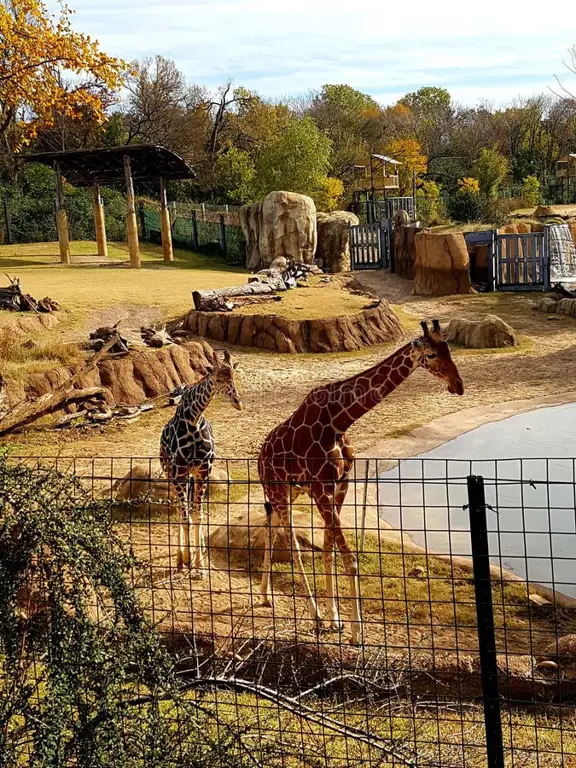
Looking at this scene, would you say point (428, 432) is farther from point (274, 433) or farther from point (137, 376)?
point (274, 433)

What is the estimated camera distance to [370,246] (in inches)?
1224

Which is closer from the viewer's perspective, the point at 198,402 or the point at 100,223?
the point at 198,402

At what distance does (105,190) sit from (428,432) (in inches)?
1122

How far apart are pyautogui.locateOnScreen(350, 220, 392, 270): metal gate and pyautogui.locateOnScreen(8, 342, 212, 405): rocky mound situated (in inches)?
635

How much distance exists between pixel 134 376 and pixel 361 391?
794 cm

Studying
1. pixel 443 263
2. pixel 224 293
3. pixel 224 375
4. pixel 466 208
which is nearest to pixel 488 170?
pixel 466 208

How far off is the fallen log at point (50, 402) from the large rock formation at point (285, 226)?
52.8 ft

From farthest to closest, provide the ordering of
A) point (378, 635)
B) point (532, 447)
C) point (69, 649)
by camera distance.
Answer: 1. point (532, 447)
2. point (378, 635)
3. point (69, 649)

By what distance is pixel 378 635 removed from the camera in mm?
6402

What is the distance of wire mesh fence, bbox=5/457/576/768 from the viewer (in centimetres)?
422

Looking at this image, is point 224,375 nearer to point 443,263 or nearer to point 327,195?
point 443,263

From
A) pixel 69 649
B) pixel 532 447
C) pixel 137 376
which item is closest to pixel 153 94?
pixel 137 376

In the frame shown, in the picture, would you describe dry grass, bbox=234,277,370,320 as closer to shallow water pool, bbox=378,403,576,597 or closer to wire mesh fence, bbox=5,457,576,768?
shallow water pool, bbox=378,403,576,597

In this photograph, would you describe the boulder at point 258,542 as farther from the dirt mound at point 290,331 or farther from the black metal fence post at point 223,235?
the black metal fence post at point 223,235
